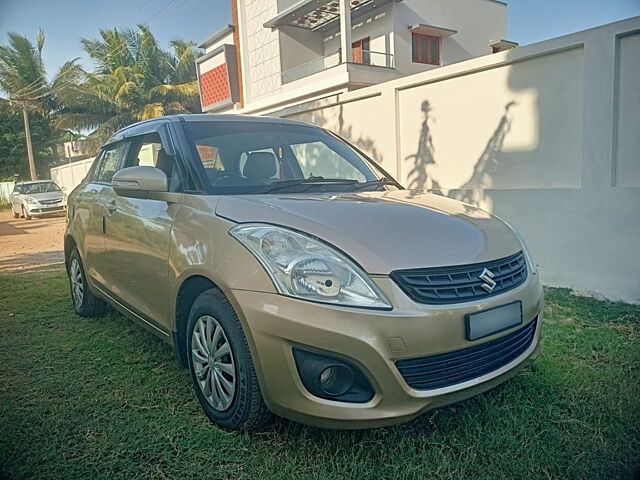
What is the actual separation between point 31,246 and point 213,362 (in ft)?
30.5

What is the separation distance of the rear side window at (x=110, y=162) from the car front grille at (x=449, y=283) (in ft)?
9.19

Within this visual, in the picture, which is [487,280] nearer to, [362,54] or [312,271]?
[312,271]

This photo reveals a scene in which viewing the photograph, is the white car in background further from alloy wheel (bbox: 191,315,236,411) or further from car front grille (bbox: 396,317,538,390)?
car front grille (bbox: 396,317,538,390)

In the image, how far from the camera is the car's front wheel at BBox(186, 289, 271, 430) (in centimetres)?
213

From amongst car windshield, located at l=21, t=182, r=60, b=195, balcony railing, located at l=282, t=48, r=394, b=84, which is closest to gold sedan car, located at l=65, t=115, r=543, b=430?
balcony railing, located at l=282, t=48, r=394, b=84

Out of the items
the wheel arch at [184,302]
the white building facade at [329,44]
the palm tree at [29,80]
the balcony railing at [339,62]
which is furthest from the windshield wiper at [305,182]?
the palm tree at [29,80]

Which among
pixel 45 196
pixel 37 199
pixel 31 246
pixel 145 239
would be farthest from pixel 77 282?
pixel 45 196

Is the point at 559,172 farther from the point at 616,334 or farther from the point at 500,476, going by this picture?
the point at 500,476

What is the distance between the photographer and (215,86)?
22969 millimetres

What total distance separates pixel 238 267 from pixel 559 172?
3914 mm

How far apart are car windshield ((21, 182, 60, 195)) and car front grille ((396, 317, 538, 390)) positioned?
18150 mm

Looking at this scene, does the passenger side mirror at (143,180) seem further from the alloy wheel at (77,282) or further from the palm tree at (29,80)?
the palm tree at (29,80)

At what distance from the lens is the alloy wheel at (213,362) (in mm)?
2262

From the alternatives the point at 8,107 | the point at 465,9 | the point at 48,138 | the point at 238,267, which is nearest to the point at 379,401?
the point at 238,267
